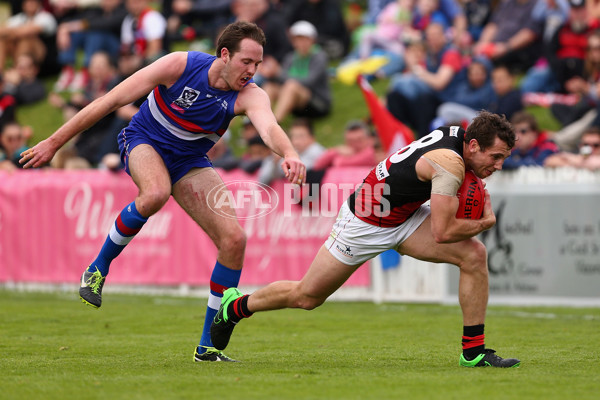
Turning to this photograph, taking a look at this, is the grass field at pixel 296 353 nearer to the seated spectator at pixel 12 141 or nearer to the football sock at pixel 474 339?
the football sock at pixel 474 339

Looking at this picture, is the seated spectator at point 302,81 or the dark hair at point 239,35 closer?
the dark hair at point 239,35

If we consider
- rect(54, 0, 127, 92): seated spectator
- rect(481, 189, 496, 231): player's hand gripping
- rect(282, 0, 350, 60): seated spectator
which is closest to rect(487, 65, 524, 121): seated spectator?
rect(282, 0, 350, 60): seated spectator

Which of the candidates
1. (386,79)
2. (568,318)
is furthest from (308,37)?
(568,318)

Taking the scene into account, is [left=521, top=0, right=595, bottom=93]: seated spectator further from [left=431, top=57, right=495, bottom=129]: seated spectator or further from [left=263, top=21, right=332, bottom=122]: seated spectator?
[left=263, top=21, right=332, bottom=122]: seated spectator

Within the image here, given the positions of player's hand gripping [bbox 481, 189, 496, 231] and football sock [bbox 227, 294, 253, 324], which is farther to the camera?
football sock [bbox 227, 294, 253, 324]

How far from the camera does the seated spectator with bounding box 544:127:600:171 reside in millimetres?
12273

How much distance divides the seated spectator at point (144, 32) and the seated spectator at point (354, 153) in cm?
560

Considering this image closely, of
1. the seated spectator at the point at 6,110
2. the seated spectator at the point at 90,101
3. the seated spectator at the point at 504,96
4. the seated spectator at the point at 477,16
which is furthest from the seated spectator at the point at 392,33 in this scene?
the seated spectator at the point at 6,110

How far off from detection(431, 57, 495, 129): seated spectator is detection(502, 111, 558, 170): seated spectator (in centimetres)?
166

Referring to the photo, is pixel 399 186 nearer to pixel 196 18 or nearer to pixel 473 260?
pixel 473 260

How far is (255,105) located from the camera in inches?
308

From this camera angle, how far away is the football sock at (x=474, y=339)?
7254 millimetres

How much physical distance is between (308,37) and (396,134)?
3.15 metres

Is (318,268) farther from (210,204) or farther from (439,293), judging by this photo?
(439,293)
